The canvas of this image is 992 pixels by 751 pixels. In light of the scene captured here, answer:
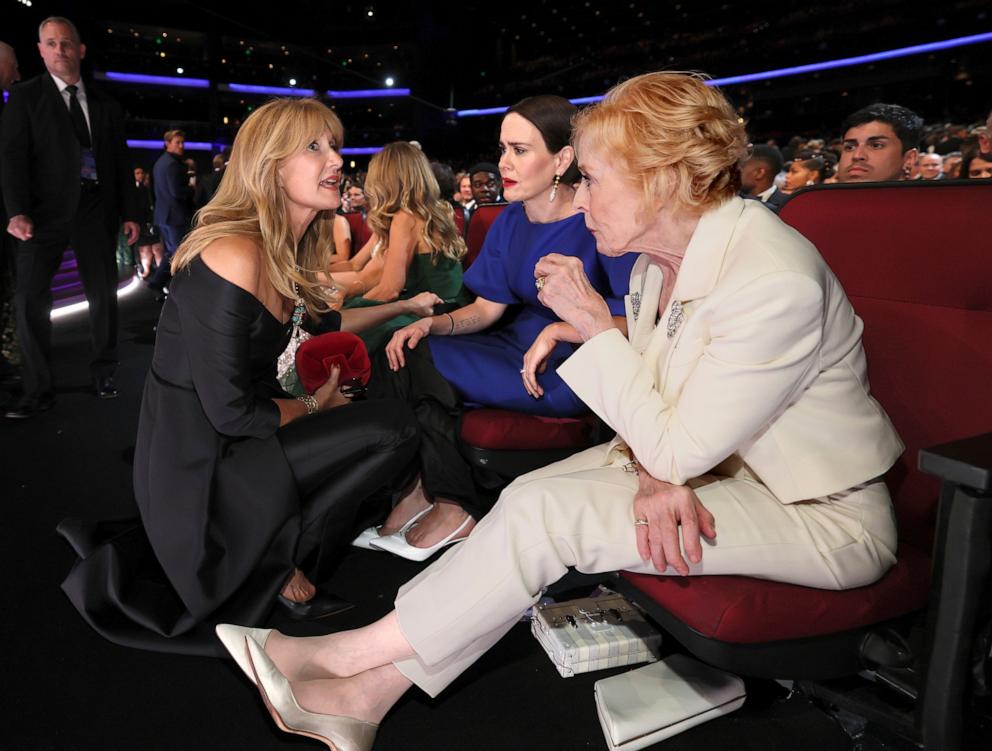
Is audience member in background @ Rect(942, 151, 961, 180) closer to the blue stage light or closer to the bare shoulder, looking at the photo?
the bare shoulder

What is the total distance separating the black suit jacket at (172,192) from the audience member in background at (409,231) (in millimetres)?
4203

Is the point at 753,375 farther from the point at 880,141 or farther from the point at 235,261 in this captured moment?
the point at 880,141

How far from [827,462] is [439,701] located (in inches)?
36.7

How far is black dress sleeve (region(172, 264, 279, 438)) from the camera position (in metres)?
1.57

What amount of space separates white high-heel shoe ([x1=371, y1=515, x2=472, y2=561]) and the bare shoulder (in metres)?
0.91

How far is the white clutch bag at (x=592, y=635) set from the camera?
1585 mm

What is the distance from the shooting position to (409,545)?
2.17 m

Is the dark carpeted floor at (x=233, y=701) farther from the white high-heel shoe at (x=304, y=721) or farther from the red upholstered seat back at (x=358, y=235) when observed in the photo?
the red upholstered seat back at (x=358, y=235)

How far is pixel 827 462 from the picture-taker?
1143 millimetres

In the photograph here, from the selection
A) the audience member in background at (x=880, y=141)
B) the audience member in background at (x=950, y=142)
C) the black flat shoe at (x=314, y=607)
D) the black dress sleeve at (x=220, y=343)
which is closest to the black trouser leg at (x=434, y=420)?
the black flat shoe at (x=314, y=607)

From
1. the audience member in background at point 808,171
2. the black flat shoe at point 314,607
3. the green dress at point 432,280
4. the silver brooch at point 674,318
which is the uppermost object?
the audience member in background at point 808,171

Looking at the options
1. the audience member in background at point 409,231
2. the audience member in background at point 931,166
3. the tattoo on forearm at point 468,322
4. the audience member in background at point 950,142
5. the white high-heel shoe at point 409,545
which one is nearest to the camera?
the white high-heel shoe at point 409,545

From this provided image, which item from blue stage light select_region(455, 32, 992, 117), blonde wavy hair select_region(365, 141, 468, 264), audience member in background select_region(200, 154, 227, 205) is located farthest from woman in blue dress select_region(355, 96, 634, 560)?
blue stage light select_region(455, 32, 992, 117)

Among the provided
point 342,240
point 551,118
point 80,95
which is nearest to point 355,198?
point 342,240
